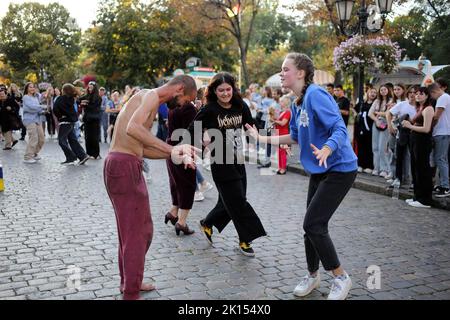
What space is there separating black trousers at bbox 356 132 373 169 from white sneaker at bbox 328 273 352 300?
24.9 ft

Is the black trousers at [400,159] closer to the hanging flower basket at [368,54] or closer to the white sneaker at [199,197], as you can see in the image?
the hanging flower basket at [368,54]

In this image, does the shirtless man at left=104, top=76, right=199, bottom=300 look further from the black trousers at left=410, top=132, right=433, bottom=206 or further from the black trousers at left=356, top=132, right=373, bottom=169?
the black trousers at left=356, top=132, right=373, bottom=169

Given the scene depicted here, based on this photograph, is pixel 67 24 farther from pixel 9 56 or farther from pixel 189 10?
pixel 189 10

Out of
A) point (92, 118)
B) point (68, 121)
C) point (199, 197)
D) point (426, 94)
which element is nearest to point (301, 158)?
point (199, 197)

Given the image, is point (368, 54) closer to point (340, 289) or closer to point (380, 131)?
point (380, 131)

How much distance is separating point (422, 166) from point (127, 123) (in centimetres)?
582

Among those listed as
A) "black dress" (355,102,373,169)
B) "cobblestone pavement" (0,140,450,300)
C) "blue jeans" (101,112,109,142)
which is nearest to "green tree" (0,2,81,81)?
"blue jeans" (101,112,109,142)

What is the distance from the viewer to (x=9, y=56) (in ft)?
188

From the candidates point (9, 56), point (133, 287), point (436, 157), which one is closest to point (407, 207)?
point (436, 157)

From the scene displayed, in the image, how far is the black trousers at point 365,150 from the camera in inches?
440

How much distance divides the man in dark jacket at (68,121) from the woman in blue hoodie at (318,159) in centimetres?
936

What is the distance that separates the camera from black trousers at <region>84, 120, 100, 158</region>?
13.1 meters

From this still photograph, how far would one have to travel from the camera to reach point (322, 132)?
12.9 ft

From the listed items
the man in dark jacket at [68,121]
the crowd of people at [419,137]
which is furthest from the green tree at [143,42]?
the crowd of people at [419,137]
